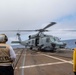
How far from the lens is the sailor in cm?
637

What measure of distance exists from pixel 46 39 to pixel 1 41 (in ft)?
114

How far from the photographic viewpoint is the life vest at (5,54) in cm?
Result: 643

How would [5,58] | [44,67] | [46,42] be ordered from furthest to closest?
1. [46,42]
2. [44,67]
3. [5,58]

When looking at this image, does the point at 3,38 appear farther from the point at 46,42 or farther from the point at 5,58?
the point at 46,42

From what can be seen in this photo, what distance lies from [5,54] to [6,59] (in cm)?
13

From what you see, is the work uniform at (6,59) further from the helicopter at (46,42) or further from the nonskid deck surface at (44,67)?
the helicopter at (46,42)

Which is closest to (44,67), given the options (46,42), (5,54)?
(5,54)

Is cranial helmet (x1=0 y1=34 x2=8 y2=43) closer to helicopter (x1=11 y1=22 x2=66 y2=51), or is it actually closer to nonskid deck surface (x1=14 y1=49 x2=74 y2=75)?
nonskid deck surface (x1=14 y1=49 x2=74 y2=75)

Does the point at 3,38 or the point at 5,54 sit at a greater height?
the point at 3,38

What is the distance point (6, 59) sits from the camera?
6.45 metres

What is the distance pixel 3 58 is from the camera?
642 centimetres

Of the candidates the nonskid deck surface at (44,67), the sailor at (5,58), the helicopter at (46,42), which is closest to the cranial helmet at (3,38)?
the sailor at (5,58)

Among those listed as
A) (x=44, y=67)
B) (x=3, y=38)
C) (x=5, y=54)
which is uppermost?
(x=3, y=38)

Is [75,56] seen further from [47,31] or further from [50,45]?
[47,31]
